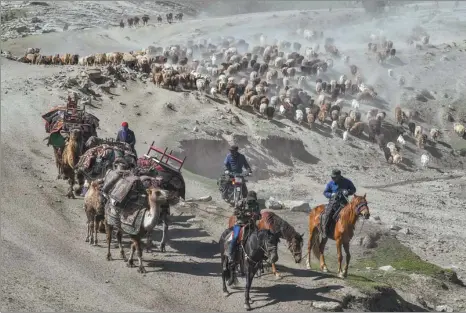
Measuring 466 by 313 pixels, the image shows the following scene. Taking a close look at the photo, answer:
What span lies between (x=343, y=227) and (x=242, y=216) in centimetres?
243

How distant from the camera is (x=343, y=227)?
13.2m

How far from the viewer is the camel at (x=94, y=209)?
46.5 ft

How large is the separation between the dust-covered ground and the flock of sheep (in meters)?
0.80

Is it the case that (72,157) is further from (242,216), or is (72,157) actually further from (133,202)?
(242,216)

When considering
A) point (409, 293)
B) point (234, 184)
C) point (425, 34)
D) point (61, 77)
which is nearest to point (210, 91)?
point (61, 77)

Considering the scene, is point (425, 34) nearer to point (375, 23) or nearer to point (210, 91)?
point (375, 23)

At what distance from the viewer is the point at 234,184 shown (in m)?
17.5

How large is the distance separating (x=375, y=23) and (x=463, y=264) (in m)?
57.2

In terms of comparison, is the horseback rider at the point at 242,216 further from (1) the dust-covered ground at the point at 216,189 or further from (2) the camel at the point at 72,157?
(2) the camel at the point at 72,157

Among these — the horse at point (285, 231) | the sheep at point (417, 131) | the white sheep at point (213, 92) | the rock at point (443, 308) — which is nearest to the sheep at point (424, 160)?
the sheep at point (417, 131)

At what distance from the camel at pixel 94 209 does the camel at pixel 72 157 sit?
8.32 ft

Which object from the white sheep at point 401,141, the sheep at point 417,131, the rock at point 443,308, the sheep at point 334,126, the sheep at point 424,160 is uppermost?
the rock at point 443,308

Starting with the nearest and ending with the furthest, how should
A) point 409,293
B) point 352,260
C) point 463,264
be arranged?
point 409,293
point 352,260
point 463,264

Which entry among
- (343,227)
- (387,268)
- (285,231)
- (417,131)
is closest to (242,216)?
(285,231)
